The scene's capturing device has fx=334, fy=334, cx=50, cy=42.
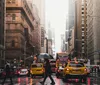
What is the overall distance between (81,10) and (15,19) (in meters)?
85.5

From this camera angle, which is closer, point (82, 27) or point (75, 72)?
point (75, 72)

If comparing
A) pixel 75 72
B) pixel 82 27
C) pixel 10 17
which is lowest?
pixel 75 72

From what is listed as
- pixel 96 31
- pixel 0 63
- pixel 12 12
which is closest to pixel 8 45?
pixel 12 12

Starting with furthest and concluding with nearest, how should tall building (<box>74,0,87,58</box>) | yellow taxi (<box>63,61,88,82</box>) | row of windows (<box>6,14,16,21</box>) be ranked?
tall building (<box>74,0,87,58</box>) → row of windows (<box>6,14,16,21</box>) → yellow taxi (<box>63,61,88,82</box>)

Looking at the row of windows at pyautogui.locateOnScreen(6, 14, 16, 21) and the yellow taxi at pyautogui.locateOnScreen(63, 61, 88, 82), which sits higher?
the row of windows at pyautogui.locateOnScreen(6, 14, 16, 21)

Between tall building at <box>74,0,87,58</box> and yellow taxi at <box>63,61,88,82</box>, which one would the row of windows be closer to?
yellow taxi at <box>63,61,88,82</box>

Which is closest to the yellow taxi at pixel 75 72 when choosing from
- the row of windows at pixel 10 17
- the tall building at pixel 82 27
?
the row of windows at pixel 10 17

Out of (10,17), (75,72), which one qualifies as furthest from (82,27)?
(75,72)

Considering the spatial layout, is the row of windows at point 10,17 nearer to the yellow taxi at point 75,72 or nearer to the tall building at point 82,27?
the yellow taxi at point 75,72

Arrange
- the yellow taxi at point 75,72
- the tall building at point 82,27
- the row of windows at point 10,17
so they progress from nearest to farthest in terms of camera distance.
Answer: the yellow taxi at point 75,72, the row of windows at point 10,17, the tall building at point 82,27

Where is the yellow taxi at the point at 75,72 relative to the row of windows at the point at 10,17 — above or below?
below

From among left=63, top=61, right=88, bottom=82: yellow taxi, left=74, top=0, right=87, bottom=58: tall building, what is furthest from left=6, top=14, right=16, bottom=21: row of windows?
left=74, top=0, right=87, bottom=58: tall building

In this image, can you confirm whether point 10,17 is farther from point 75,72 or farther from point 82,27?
point 82,27

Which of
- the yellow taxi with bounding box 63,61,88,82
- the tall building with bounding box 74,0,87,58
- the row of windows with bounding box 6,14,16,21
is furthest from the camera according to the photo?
the tall building with bounding box 74,0,87,58
